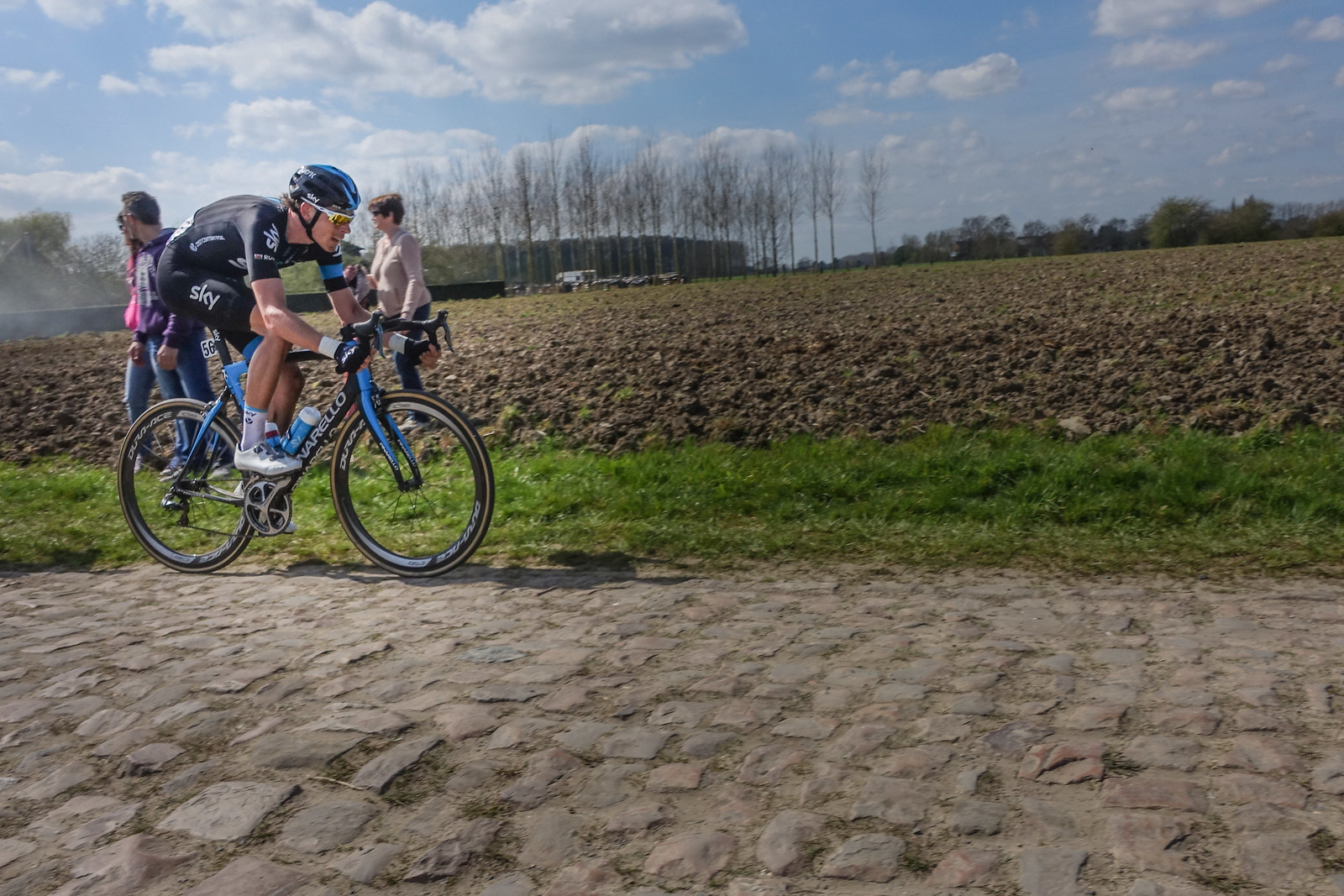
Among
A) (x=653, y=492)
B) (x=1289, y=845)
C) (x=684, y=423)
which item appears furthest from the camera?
(x=684, y=423)

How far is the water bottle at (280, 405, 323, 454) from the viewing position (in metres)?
6.14

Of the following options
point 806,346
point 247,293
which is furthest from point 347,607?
point 806,346

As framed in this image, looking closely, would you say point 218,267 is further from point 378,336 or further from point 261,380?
point 378,336

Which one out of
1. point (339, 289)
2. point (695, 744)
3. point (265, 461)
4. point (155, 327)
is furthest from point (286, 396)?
point (695, 744)

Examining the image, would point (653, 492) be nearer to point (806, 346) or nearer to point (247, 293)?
point (247, 293)

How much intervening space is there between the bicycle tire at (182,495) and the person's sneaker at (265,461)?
49 centimetres

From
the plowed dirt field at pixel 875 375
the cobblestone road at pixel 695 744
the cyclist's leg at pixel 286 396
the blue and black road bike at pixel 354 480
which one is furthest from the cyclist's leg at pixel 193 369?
the cobblestone road at pixel 695 744

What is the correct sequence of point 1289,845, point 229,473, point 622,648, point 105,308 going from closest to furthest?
point 1289,845
point 622,648
point 229,473
point 105,308

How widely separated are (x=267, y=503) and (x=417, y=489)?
37.9 inches

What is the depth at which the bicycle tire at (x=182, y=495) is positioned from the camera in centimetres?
665

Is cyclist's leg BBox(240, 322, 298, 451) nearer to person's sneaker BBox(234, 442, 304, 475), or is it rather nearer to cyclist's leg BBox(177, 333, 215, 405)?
person's sneaker BBox(234, 442, 304, 475)

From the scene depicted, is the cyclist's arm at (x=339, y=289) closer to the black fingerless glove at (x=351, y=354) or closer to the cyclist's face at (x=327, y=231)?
the cyclist's face at (x=327, y=231)

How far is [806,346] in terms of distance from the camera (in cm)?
1389

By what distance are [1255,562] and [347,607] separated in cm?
495
